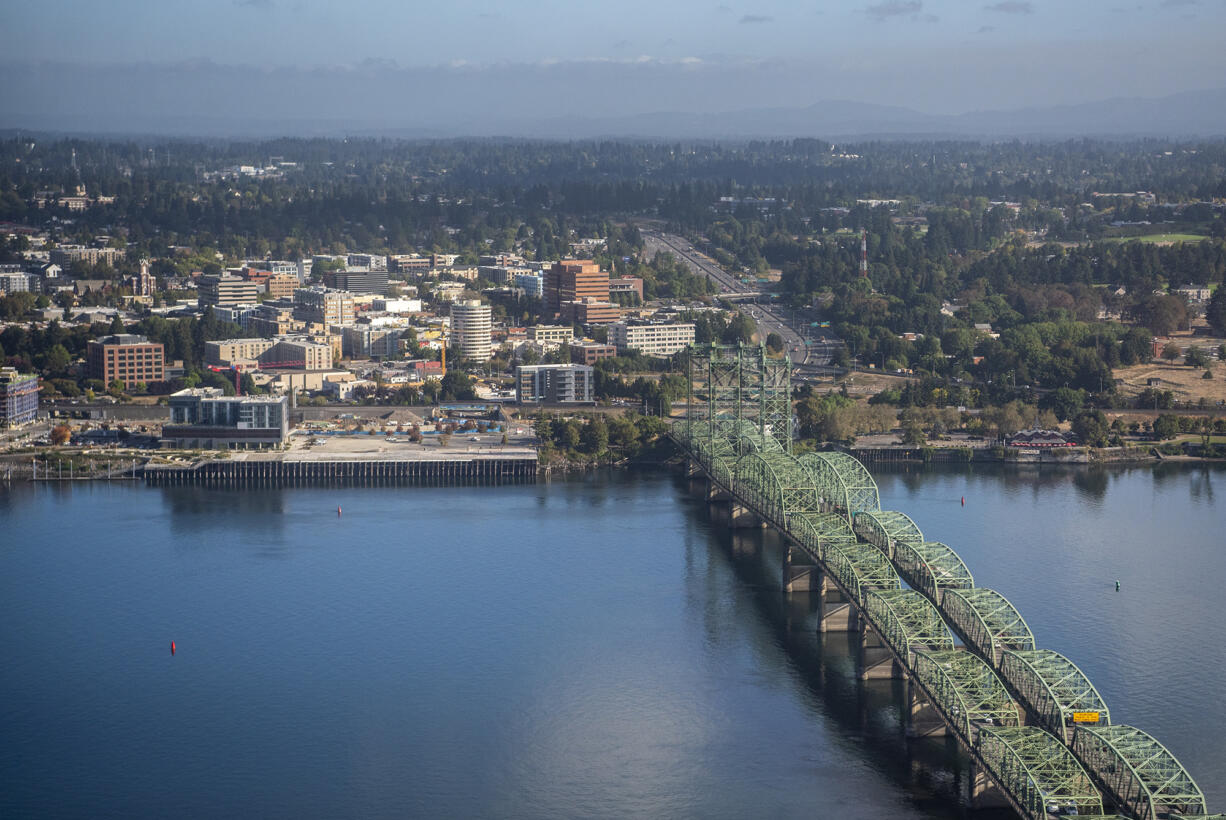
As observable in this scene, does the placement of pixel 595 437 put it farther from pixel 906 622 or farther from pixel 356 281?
pixel 356 281

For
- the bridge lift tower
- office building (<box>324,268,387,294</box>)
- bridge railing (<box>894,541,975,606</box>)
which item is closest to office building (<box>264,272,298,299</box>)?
office building (<box>324,268,387,294</box>)

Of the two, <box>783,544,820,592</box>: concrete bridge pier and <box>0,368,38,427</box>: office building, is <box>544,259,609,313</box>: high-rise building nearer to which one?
<box>0,368,38,427</box>: office building

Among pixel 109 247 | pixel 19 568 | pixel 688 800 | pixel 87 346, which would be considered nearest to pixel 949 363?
pixel 87 346

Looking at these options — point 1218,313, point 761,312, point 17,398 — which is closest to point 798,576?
point 17,398

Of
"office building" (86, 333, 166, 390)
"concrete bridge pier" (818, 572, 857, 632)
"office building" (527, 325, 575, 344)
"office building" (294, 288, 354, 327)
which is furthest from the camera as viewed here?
"office building" (294, 288, 354, 327)

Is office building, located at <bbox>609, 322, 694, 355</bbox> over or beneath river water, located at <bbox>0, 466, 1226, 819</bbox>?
over

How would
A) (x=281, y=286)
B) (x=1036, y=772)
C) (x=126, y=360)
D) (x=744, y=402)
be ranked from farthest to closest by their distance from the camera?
1. (x=281, y=286)
2. (x=126, y=360)
3. (x=744, y=402)
4. (x=1036, y=772)
